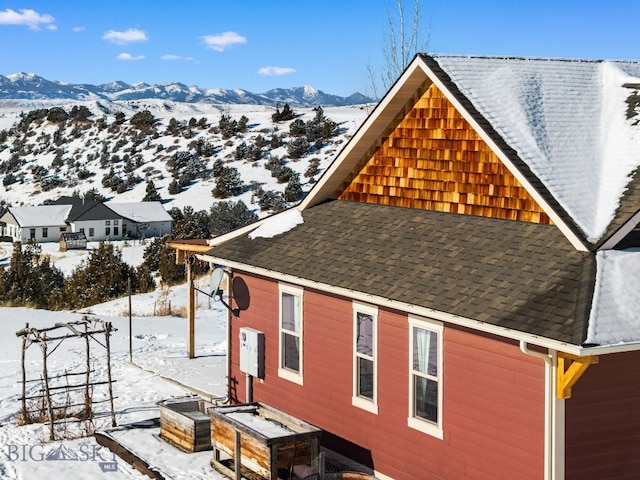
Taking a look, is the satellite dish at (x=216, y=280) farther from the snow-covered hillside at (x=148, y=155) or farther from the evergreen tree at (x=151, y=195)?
the evergreen tree at (x=151, y=195)

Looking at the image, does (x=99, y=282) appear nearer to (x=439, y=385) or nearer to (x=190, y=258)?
(x=190, y=258)

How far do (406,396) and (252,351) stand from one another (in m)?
4.26

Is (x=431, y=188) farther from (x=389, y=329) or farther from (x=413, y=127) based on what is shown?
(x=389, y=329)

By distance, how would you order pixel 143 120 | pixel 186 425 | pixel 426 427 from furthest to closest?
pixel 143 120 < pixel 186 425 < pixel 426 427

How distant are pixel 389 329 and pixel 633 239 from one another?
3.51 metres

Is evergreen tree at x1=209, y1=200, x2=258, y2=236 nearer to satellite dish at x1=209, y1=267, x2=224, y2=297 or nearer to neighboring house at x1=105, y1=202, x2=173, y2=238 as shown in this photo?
neighboring house at x1=105, y1=202, x2=173, y2=238

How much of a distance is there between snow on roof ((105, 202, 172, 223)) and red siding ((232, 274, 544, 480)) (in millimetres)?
53514

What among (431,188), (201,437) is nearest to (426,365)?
(431,188)

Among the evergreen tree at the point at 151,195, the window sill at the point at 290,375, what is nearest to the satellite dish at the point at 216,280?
the window sill at the point at 290,375

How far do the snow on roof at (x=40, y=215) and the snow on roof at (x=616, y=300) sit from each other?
64.2 meters

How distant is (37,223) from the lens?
2810 inches

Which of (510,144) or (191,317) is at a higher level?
(510,144)

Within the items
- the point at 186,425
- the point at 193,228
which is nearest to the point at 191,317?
the point at 186,425

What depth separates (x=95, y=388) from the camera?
19.9 meters
